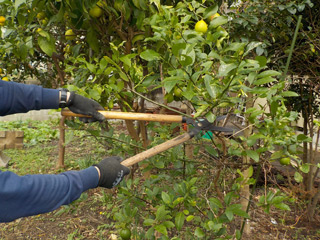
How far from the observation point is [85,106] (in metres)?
1.52

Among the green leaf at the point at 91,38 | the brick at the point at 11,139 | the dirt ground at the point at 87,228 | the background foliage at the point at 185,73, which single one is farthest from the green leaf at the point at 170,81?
the brick at the point at 11,139

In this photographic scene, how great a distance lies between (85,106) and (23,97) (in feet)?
1.21

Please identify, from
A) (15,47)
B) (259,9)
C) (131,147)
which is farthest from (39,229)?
(259,9)

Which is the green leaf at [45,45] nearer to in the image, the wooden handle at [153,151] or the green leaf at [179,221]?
the wooden handle at [153,151]

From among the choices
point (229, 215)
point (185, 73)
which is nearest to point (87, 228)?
point (229, 215)

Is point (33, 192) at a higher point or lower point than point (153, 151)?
lower

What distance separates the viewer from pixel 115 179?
1312 mm

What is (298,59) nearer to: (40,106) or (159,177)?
(159,177)

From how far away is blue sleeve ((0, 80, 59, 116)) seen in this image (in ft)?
5.01

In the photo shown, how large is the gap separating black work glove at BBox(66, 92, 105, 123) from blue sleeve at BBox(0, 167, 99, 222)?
41 cm

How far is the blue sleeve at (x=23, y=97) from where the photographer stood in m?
1.53

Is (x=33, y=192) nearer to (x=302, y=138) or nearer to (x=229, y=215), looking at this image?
(x=229, y=215)

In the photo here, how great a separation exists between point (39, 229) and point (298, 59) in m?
2.98

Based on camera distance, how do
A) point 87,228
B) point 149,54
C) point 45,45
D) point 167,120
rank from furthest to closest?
point 87,228 < point 45,45 < point 167,120 < point 149,54
